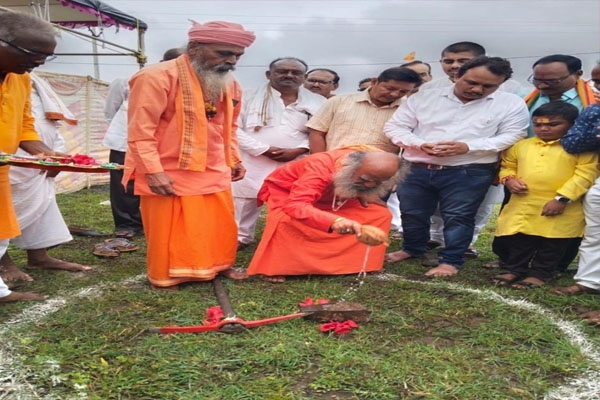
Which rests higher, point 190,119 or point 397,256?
point 190,119

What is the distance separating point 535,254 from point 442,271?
0.74 metres

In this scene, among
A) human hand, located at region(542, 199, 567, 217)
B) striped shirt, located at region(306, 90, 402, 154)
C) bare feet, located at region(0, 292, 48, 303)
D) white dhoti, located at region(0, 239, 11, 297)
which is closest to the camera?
white dhoti, located at region(0, 239, 11, 297)

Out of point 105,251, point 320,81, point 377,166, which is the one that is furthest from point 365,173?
point 320,81

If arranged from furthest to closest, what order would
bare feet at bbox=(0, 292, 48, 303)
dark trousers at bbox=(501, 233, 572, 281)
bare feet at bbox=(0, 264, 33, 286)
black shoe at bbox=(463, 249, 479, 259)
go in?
1. black shoe at bbox=(463, 249, 479, 259)
2. dark trousers at bbox=(501, 233, 572, 281)
3. bare feet at bbox=(0, 264, 33, 286)
4. bare feet at bbox=(0, 292, 48, 303)

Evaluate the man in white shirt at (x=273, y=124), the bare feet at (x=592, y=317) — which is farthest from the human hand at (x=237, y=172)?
the bare feet at (x=592, y=317)

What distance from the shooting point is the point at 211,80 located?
4117mm

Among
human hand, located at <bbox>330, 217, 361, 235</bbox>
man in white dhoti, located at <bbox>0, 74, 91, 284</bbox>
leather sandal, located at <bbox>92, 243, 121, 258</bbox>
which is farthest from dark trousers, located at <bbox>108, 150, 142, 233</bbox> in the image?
human hand, located at <bbox>330, 217, 361, 235</bbox>

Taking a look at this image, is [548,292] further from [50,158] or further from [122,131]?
[122,131]

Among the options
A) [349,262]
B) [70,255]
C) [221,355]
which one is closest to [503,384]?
[221,355]

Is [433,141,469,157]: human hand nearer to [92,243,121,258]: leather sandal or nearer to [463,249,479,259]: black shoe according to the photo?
[463,249,479,259]: black shoe

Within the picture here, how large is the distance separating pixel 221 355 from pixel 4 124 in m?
2.15

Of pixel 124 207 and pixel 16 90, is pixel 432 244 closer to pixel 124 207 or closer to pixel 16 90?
pixel 124 207

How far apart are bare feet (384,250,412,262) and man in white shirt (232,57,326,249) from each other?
129 cm

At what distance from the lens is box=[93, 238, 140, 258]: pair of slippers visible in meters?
5.23
